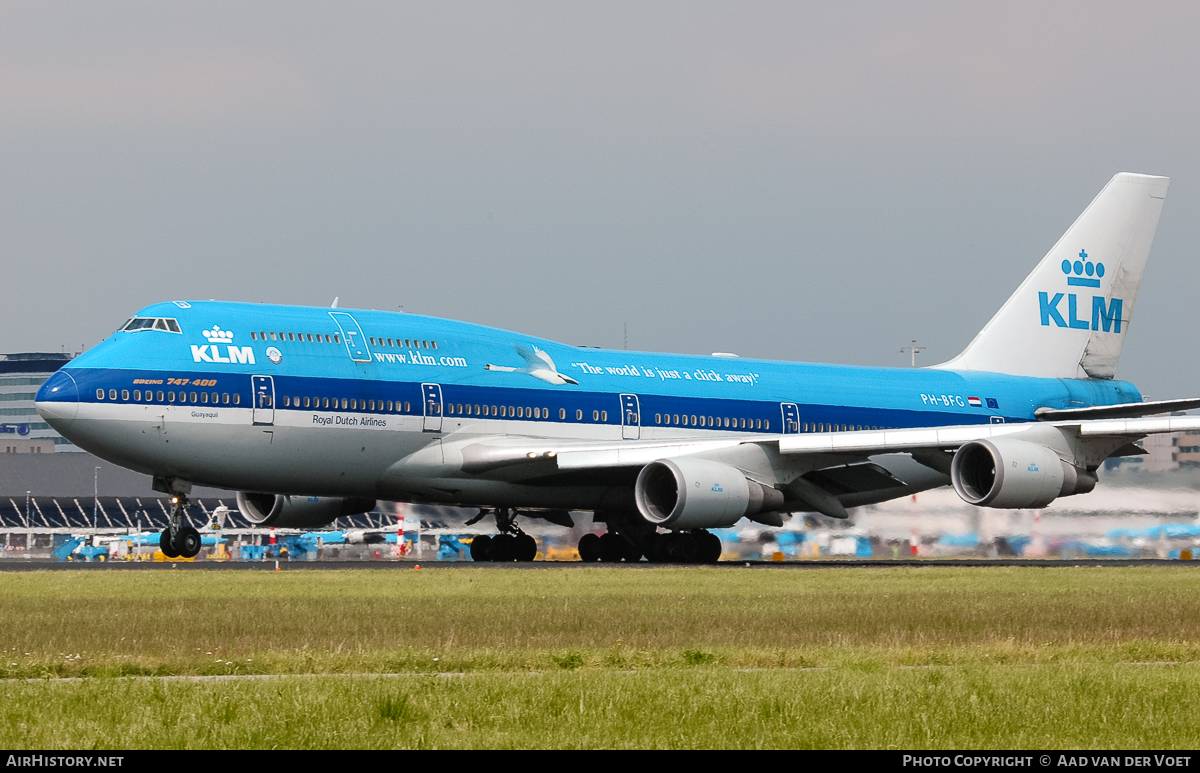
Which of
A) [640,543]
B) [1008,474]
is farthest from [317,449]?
[1008,474]

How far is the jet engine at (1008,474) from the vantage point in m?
32.1

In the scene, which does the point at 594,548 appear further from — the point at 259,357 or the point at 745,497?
the point at 259,357

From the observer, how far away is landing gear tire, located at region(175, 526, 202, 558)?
31.5 meters

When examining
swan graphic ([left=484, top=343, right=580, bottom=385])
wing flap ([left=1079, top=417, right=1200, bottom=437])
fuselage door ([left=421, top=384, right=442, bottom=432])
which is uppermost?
swan graphic ([left=484, top=343, right=580, bottom=385])

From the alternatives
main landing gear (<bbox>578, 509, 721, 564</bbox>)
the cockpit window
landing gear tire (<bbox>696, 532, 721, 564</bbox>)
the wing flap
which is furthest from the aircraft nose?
the wing flap

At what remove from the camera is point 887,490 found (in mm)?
37969

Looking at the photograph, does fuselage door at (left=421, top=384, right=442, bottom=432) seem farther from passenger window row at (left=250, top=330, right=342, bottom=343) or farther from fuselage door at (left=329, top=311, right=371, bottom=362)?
passenger window row at (left=250, top=330, right=342, bottom=343)

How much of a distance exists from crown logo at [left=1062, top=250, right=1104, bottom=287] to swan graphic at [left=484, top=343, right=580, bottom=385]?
16.2m

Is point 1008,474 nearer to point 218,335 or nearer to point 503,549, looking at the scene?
point 503,549

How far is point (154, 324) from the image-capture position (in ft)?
102

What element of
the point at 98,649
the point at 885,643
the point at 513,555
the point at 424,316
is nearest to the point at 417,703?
the point at 98,649

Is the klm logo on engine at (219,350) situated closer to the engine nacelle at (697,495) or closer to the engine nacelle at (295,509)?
the engine nacelle at (295,509)

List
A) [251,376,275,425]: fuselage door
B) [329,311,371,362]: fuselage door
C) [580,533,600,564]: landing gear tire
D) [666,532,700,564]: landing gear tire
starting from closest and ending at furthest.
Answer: [251,376,275,425]: fuselage door
[329,311,371,362]: fuselage door
[666,532,700,564]: landing gear tire
[580,533,600,564]: landing gear tire

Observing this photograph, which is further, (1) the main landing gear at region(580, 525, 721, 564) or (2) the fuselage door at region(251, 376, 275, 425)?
(1) the main landing gear at region(580, 525, 721, 564)
